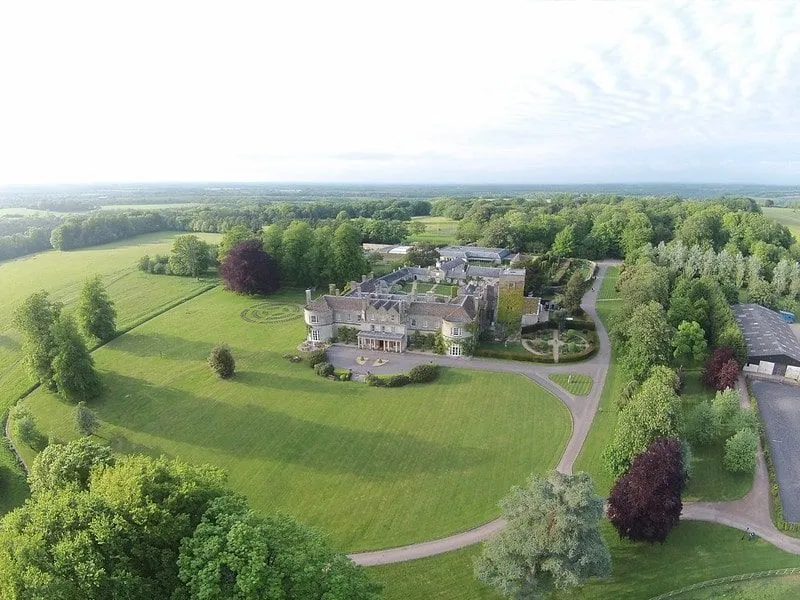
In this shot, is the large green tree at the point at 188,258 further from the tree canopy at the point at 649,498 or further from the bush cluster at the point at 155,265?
the tree canopy at the point at 649,498

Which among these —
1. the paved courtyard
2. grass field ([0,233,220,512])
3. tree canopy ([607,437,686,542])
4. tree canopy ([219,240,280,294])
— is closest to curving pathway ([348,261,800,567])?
the paved courtyard

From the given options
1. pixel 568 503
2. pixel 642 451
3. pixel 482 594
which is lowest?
pixel 482 594

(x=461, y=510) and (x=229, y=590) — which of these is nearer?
(x=229, y=590)

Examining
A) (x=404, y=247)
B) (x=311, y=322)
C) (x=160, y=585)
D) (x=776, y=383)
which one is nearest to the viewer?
(x=160, y=585)

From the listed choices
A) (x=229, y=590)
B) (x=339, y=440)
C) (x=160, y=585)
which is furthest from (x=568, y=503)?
(x=339, y=440)

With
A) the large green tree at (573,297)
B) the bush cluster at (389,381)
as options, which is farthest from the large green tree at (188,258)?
the large green tree at (573,297)

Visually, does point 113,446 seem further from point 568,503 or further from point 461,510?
point 568,503

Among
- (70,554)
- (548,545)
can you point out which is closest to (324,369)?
(548,545)

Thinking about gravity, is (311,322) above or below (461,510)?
above
